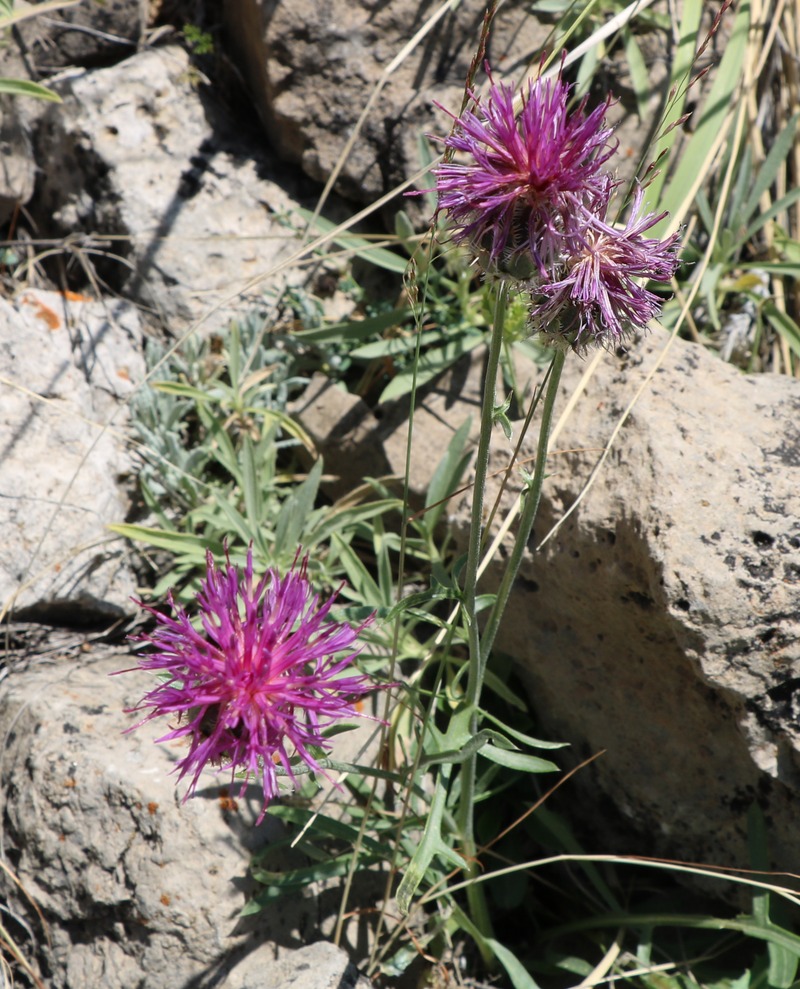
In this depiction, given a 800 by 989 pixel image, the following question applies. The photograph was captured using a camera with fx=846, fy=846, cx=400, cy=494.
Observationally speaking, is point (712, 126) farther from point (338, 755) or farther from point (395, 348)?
point (338, 755)

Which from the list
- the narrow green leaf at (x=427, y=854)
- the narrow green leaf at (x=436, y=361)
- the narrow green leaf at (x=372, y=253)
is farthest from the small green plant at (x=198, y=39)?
the narrow green leaf at (x=427, y=854)

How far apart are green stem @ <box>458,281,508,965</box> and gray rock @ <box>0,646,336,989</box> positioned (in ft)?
1.76

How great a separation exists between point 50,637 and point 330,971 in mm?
1688

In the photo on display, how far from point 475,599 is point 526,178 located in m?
1.10

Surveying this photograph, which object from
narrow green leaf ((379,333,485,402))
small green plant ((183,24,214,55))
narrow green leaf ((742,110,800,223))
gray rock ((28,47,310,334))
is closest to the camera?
narrow green leaf ((379,333,485,402))

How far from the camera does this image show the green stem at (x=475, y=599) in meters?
1.91

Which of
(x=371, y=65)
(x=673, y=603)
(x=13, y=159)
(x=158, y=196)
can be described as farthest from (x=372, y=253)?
(x=673, y=603)

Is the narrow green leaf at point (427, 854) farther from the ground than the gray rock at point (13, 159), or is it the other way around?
the gray rock at point (13, 159)

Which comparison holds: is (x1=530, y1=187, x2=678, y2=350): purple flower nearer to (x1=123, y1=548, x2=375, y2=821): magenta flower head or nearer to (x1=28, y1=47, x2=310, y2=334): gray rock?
(x1=123, y1=548, x2=375, y2=821): magenta flower head

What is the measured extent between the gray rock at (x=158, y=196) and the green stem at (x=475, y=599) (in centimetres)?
205

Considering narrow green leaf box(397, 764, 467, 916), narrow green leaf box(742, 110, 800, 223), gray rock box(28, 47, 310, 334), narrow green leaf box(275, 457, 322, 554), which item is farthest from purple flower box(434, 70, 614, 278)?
narrow green leaf box(742, 110, 800, 223)

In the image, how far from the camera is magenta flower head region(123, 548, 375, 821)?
1933 mm

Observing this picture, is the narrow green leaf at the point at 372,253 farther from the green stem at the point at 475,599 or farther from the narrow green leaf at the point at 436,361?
the green stem at the point at 475,599

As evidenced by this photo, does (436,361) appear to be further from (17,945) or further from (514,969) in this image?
(17,945)
